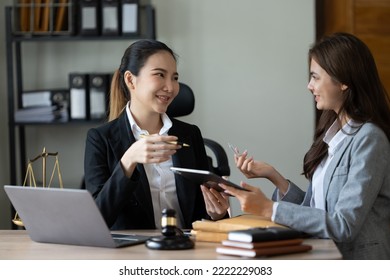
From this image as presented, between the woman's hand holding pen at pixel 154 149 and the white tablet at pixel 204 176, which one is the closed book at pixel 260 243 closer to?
the white tablet at pixel 204 176

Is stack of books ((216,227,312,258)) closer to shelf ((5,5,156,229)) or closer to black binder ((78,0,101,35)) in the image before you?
shelf ((5,5,156,229))

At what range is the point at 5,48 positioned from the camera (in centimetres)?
505

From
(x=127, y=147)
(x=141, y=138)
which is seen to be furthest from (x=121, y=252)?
(x=127, y=147)

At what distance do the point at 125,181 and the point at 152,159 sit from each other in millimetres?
165

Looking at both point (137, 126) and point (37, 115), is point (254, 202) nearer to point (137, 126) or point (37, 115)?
point (137, 126)

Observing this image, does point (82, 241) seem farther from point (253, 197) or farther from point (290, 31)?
point (290, 31)

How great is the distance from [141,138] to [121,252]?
0.59 m

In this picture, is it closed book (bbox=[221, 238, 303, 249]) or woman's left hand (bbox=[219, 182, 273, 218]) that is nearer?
closed book (bbox=[221, 238, 303, 249])

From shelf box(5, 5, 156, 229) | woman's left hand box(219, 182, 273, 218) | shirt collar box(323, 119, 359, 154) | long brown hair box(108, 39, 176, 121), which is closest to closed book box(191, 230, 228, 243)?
woman's left hand box(219, 182, 273, 218)

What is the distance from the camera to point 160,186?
2.78 m

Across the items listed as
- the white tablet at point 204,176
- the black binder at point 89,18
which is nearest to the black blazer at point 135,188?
the white tablet at point 204,176

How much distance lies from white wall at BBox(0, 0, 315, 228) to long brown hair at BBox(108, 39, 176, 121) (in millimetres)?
1995

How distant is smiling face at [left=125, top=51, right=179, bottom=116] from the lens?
2795mm
